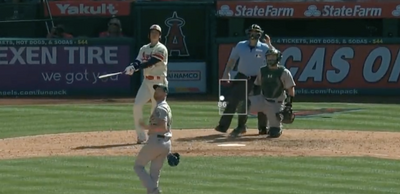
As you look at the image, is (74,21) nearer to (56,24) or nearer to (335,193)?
(56,24)

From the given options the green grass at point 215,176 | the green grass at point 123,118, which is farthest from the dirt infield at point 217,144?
the green grass at point 123,118

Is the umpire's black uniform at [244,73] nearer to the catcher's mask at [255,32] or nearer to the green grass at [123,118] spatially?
the catcher's mask at [255,32]

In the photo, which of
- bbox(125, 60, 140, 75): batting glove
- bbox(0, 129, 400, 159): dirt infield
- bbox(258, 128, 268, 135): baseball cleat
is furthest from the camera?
bbox(258, 128, 268, 135): baseball cleat

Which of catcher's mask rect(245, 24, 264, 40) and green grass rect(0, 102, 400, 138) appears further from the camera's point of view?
green grass rect(0, 102, 400, 138)

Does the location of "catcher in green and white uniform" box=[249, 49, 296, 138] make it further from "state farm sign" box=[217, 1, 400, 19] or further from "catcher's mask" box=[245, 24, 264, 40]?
"state farm sign" box=[217, 1, 400, 19]

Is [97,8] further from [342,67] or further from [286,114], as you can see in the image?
[286,114]

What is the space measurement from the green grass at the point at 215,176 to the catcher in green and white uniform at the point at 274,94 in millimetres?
2116

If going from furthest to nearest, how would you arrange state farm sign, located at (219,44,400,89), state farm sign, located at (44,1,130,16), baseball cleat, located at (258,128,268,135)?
state farm sign, located at (44,1,130,16)
state farm sign, located at (219,44,400,89)
baseball cleat, located at (258,128,268,135)

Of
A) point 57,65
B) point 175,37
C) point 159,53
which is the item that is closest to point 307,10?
point 175,37

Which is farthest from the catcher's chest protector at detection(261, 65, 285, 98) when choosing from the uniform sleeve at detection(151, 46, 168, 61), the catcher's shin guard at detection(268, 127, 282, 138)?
the uniform sleeve at detection(151, 46, 168, 61)

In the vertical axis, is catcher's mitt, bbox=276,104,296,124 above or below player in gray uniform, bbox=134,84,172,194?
below

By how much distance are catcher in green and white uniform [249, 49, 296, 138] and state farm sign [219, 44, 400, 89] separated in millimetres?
6793

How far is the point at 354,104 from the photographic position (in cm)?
2147

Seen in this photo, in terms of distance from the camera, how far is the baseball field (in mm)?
11984
